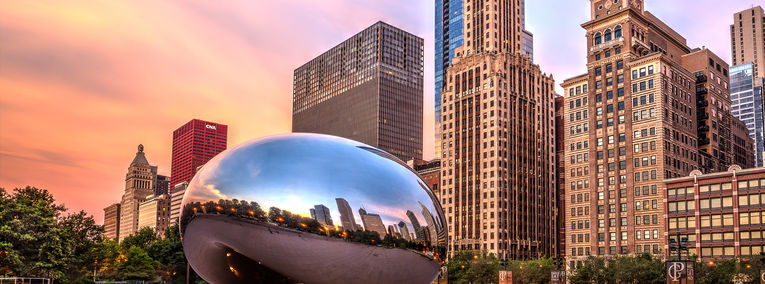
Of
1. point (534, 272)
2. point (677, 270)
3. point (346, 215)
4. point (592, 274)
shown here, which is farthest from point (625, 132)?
point (346, 215)

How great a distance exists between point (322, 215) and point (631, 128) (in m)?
100

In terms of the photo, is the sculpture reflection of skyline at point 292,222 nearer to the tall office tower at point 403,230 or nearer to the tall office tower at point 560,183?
the tall office tower at point 403,230

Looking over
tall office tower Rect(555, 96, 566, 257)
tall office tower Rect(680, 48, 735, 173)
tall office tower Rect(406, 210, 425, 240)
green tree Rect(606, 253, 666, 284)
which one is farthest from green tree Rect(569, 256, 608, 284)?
tall office tower Rect(406, 210, 425, 240)

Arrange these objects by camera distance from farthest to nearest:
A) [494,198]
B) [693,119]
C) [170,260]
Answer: [494,198], [693,119], [170,260]

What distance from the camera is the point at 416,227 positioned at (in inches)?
529

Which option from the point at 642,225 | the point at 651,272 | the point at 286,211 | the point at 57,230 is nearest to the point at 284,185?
the point at 286,211

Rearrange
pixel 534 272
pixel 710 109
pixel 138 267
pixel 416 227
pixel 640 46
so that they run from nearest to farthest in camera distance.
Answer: pixel 416 227
pixel 138 267
pixel 534 272
pixel 640 46
pixel 710 109

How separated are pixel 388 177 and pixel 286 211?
7.23 ft

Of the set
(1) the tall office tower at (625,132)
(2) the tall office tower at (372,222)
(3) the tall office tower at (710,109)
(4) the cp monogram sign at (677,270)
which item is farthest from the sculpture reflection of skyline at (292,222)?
(3) the tall office tower at (710,109)

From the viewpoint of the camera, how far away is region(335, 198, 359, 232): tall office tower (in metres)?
12.3

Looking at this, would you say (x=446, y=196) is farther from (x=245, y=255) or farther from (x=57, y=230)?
(x=245, y=255)

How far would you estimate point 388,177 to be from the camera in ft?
43.5

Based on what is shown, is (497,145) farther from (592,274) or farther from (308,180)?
(308,180)

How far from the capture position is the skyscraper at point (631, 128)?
10056 centimetres
